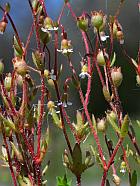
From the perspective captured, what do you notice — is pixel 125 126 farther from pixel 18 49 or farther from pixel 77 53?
pixel 77 53

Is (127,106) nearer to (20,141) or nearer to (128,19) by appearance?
(128,19)

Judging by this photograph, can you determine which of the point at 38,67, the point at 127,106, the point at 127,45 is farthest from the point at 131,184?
the point at 127,106

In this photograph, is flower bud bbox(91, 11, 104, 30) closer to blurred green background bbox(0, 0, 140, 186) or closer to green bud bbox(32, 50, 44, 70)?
green bud bbox(32, 50, 44, 70)

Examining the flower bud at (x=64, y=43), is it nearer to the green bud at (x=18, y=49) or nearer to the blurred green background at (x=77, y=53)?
the green bud at (x=18, y=49)

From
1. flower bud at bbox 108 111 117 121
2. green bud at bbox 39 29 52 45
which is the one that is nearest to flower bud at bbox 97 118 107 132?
flower bud at bbox 108 111 117 121

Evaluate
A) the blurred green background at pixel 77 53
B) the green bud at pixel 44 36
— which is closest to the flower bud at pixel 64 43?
the green bud at pixel 44 36

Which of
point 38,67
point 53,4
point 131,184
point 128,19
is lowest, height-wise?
point 131,184

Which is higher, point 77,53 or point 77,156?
point 77,53

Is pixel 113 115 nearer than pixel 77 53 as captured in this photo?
Yes

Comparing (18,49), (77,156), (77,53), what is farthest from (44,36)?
(77,53)
